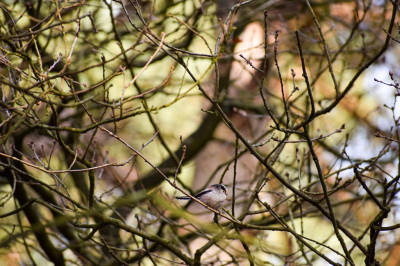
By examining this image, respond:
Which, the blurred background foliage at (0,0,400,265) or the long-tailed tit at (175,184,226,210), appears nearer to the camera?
the long-tailed tit at (175,184,226,210)

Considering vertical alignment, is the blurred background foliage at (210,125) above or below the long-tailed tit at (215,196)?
above

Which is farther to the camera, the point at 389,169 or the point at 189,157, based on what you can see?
the point at 189,157

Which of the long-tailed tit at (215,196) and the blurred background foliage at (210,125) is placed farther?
the blurred background foliage at (210,125)

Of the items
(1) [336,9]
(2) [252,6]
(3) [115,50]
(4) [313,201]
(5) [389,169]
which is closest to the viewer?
(4) [313,201]

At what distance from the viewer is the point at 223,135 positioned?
8836mm

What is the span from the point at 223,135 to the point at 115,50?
119 inches

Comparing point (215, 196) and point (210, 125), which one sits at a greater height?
point (210, 125)

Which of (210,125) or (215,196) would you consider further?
(210,125)

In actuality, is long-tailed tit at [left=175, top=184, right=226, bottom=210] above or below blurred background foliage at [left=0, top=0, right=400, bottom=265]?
below

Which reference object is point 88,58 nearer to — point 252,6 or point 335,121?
point 252,6

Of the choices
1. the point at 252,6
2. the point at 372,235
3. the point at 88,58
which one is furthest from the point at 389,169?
the point at 88,58

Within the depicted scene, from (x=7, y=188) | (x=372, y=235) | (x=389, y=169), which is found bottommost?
(x=372, y=235)

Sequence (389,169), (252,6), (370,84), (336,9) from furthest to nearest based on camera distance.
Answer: (336,9), (370,84), (252,6), (389,169)

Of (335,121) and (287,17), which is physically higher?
(287,17)
